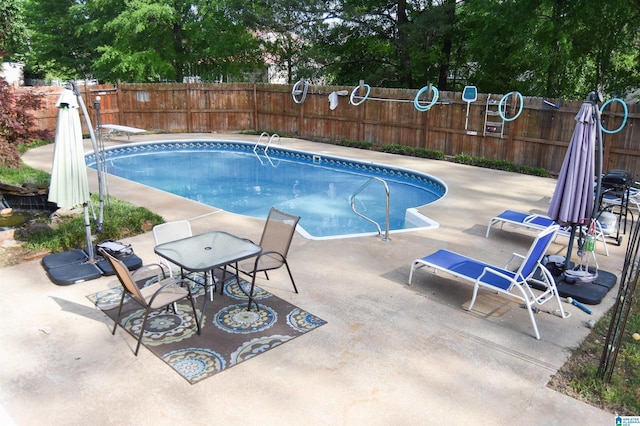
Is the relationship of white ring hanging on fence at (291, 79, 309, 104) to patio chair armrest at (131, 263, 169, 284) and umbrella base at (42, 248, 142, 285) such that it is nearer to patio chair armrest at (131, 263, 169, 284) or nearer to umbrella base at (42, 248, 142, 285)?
umbrella base at (42, 248, 142, 285)

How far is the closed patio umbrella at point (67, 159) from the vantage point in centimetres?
553

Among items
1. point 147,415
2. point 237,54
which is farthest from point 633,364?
point 237,54

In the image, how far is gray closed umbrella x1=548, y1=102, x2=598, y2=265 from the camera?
5.34 meters

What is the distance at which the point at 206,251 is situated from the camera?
500 cm

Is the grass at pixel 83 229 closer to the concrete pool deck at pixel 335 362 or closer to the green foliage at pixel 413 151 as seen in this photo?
the concrete pool deck at pixel 335 362

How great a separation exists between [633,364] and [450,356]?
1532 millimetres

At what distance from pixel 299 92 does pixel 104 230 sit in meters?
11.0

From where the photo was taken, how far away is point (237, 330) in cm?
466

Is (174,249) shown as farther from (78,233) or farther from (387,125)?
(387,125)

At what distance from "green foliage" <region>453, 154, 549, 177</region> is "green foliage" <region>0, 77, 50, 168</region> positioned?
1026 centimetres

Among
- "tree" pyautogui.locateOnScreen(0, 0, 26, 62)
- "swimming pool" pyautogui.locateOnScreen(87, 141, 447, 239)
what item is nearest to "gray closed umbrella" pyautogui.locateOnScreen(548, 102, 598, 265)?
"swimming pool" pyautogui.locateOnScreen(87, 141, 447, 239)

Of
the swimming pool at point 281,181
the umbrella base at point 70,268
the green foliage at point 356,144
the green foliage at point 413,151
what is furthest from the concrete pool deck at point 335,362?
the green foliage at point 356,144

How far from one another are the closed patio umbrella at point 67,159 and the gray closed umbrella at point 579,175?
5385 millimetres

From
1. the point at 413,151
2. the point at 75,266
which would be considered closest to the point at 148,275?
the point at 75,266
